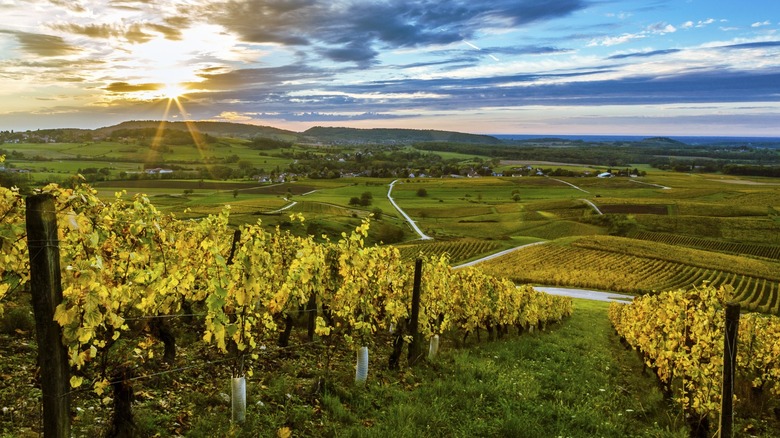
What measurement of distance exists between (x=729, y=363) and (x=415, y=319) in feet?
21.6

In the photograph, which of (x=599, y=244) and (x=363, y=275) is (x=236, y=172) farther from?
(x=363, y=275)

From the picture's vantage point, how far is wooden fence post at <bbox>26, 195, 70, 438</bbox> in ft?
14.6

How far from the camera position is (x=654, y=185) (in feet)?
632

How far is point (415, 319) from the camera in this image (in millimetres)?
11688

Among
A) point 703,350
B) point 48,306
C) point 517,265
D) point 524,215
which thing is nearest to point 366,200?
point 524,215

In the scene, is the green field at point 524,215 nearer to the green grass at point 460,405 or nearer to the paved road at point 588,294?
the paved road at point 588,294

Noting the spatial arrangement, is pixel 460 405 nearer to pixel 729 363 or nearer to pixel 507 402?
pixel 507 402

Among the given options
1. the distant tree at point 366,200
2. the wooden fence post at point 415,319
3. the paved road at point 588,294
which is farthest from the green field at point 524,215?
the wooden fence post at point 415,319

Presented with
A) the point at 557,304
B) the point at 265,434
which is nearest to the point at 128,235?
the point at 265,434

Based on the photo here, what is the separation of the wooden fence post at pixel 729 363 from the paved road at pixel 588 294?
45583 mm

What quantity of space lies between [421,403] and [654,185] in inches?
8540

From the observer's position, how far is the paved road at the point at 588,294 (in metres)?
52.1

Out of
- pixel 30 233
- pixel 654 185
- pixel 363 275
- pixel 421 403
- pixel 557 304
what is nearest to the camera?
pixel 30 233

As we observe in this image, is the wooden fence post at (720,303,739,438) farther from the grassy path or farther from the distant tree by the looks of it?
the distant tree
